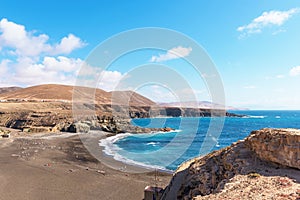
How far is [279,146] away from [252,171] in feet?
4.89

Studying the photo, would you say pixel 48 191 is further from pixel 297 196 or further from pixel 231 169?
pixel 297 196

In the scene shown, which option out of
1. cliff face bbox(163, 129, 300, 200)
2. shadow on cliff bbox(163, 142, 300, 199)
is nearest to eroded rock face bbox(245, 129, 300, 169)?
cliff face bbox(163, 129, 300, 200)

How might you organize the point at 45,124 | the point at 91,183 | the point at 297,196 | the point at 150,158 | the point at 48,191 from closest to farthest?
1. the point at 297,196
2. the point at 48,191
3. the point at 91,183
4. the point at 150,158
5. the point at 45,124

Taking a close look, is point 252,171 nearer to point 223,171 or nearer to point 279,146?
point 279,146

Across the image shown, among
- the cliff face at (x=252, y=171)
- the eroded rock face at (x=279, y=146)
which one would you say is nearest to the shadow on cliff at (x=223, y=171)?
the cliff face at (x=252, y=171)

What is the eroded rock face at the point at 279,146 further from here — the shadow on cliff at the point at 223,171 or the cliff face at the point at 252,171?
the shadow on cliff at the point at 223,171

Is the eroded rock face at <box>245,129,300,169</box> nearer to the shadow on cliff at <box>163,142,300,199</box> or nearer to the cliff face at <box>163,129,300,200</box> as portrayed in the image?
the cliff face at <box>163,129,300,200</box>

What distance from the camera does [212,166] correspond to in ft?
42.8

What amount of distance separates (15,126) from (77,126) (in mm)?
23440

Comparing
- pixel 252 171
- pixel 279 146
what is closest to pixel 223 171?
pixel 252 171

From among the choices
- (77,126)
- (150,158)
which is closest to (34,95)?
(77,126)

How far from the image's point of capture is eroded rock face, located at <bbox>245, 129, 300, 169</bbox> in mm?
9399

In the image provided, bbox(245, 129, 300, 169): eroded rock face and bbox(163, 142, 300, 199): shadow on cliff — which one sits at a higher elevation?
bbox(245, 129, 300, 169): eroded rock face

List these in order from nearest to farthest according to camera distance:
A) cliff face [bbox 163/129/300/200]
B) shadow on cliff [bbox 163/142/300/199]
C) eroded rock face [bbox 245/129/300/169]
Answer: cliff face [bbox 163/129/300/200] → eroded rock face [bbox 245/129/300/169] → shadow on cliff [bbox 163/142/300/199]
